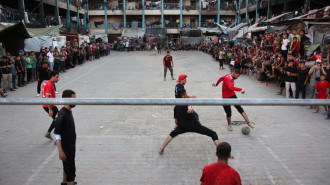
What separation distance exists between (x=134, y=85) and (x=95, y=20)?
126 feet

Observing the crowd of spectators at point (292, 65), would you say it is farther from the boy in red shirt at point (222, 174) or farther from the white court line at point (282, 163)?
the boy in red shirt at point (222, 174)

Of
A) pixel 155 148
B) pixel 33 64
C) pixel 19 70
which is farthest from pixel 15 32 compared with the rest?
pixel 155 148

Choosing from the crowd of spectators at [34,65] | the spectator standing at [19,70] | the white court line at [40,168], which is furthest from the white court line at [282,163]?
the spectator standing at [19,70]

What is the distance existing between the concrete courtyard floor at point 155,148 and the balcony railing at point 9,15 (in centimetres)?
1293

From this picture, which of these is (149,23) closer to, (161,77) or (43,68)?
(161,77)

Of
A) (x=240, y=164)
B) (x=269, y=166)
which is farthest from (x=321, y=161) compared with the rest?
(x=240, y=164)

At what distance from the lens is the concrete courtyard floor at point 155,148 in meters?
4.56

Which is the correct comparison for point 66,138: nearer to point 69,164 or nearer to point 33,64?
point 69,164

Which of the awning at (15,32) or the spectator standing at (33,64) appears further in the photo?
the spectator standing at (33,64)

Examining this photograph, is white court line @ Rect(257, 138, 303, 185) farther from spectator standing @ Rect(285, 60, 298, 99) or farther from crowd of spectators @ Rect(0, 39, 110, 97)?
crowd of spectators @ Rect(0, 39, 110, 97)

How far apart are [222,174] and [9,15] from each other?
74.3ft

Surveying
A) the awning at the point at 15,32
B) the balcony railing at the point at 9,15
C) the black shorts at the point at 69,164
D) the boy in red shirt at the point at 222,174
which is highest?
the balcony railing at the point at 9,15

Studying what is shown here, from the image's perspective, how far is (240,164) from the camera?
4.96 meters

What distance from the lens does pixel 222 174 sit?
2645mm
